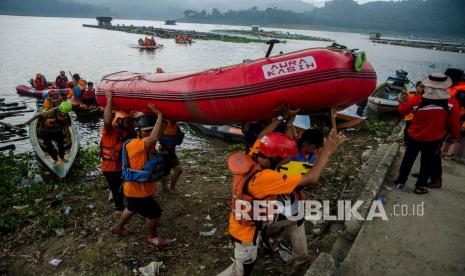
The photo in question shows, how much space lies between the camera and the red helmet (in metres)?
2.65

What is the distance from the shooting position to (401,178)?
4.77 m

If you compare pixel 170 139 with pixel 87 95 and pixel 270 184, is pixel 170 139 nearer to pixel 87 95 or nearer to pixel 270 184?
pixel 270 184

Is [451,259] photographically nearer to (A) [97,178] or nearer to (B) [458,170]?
(B) [458,170]

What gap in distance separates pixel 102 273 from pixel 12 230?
1.98 metres

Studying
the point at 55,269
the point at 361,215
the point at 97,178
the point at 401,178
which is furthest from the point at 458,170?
the point at 97,178

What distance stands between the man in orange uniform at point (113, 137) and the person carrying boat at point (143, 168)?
1.64 feet

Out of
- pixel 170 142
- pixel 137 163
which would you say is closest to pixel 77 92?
pixel 170 142

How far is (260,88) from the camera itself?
331 cm

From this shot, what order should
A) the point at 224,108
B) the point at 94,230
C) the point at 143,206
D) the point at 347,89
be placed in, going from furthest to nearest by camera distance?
1. the point at 94,230
2. the point at 143,206
3. the point at 224,108
4. the point at 347,89

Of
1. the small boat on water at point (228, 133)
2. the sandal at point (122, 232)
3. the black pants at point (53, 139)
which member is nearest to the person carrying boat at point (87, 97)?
the small boat on water at point (228, 133)

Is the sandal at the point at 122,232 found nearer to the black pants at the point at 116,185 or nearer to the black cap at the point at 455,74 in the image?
the black pants at the point at 116,185

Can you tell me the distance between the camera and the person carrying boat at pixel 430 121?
416 cm

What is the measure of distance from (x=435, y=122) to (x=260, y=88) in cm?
258

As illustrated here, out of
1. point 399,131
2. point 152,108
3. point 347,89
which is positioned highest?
point 347,89
